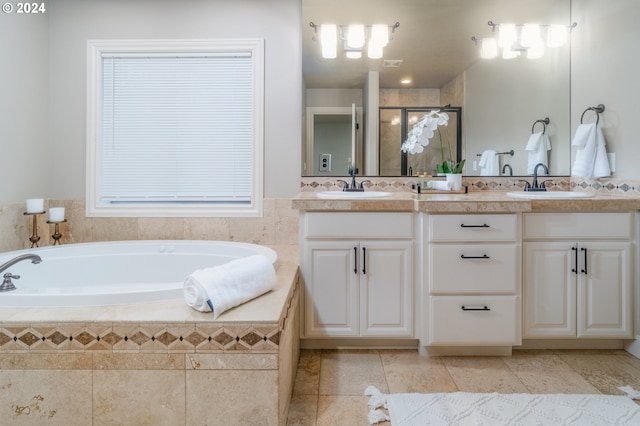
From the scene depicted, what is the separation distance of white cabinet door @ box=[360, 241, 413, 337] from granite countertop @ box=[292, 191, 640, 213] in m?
0.21

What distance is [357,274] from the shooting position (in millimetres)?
2111

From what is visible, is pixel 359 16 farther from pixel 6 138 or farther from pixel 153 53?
pixel 6 138

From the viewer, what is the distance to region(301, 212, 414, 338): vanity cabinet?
2100mm

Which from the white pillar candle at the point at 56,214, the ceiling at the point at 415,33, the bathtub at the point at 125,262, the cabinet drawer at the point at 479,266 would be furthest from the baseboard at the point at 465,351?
the white pillar candle at the point at 56,214

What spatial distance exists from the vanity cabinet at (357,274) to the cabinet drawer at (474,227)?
15cm

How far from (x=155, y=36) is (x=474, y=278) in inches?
105

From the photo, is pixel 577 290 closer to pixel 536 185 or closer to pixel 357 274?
pixel 536 185

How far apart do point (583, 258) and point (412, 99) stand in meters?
1.44

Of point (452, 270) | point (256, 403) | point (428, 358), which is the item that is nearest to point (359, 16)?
point (452, 270)

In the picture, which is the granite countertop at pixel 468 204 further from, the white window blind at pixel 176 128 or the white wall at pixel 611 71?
the white window blind at pixel 176 128

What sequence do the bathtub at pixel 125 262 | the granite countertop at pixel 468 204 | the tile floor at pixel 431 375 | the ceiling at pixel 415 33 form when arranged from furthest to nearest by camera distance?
the ceiling at pixel 415 33 → the bathtub at pixel 125 262 → the granite countertop at pixel 468 204 → the tile floor at pixel 431 375

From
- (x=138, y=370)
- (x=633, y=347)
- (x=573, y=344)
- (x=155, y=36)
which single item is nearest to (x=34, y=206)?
(x=155, y=36)

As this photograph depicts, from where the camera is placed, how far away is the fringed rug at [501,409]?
5.08 feet

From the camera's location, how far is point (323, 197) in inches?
85.4
